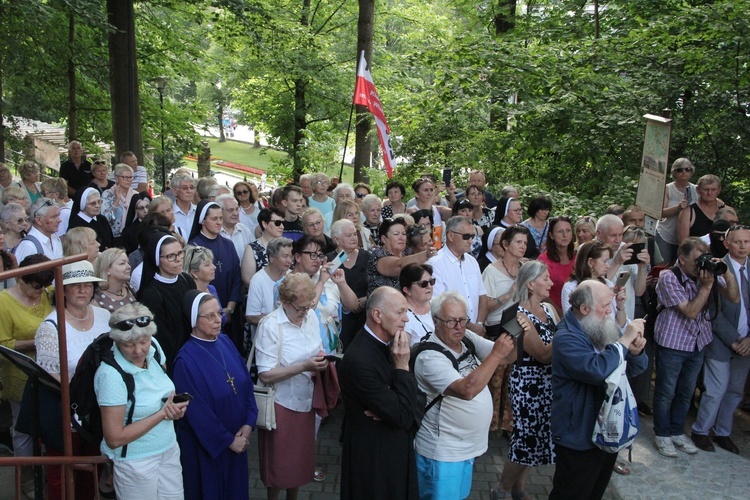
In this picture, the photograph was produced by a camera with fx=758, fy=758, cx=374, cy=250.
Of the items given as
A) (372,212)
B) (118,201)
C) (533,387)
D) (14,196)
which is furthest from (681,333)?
(14,196)

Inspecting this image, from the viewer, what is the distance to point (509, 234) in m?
7.02

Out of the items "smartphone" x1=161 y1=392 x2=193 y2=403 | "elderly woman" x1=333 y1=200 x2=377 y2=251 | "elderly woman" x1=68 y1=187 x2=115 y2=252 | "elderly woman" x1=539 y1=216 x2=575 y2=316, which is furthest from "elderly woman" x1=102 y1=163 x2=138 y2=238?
"smartphone" x1=161 y1=392 x2=193 y2=403

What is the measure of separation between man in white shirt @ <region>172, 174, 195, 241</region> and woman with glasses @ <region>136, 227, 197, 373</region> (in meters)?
2.71

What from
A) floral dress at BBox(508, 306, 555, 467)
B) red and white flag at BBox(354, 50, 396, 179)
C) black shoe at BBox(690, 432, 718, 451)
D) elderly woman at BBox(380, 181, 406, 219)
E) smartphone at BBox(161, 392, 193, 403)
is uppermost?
red and white flag at BBox(354, 50, 396, 179)

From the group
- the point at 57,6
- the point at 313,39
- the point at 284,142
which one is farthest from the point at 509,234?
the point at 284,142

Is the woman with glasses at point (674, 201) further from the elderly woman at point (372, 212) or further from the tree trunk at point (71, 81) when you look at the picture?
the tree trunk at point (71, 81)

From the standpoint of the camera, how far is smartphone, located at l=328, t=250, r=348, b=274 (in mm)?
6412

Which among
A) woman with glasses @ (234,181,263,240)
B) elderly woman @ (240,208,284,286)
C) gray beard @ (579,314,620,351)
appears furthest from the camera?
woman with glasses @ (234,181,263,240)

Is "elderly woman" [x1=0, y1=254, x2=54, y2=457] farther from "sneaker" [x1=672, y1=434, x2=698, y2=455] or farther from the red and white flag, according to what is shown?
the red and white flag

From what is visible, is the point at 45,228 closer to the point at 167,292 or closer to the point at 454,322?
the point at 167,292

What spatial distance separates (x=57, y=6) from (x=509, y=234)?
1152 centimetres

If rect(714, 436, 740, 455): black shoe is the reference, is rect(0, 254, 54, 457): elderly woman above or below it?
above

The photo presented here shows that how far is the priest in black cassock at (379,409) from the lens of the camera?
4.37m

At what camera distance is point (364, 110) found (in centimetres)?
1599
